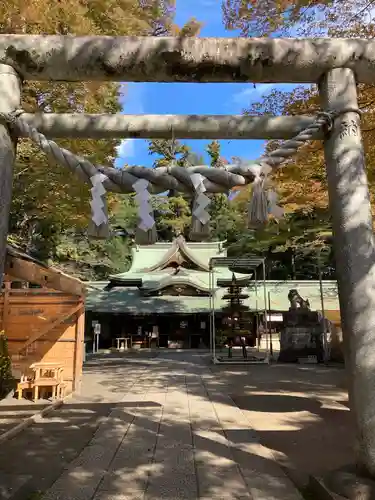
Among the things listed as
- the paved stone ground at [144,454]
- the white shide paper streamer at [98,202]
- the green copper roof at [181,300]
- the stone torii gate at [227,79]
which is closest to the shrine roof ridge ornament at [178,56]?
the stone torii gate at [227,79]

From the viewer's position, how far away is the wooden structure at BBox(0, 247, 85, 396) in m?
9.46

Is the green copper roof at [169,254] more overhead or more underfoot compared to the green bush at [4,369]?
more overhead

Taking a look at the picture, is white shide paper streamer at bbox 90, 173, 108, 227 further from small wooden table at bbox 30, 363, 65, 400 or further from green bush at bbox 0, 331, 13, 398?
green bush at bbox 0, 331, 13, 398

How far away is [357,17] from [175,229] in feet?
101

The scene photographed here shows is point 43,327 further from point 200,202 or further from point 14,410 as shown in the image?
point 200,202

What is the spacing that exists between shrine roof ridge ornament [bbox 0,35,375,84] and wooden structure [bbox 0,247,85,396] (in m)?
6.18

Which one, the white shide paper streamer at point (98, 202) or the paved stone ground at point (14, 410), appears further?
the paved stone ground at point (14, 410)

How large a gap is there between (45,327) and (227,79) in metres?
7.49

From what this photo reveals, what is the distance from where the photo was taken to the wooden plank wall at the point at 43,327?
9570mm

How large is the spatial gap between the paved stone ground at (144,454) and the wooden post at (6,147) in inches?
89.6

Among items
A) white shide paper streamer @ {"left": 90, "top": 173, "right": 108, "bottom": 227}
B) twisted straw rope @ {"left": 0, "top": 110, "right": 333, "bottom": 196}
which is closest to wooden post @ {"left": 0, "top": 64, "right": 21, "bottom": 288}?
twisted straw rope @ {"left": 0, "top": 110, "right": 333, "bottom": 196}

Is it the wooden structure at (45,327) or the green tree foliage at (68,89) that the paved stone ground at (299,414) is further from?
the green tree foliage at (68,89)

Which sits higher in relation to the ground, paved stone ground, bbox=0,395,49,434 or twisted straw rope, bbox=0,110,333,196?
twisted straw rope, bbox=0,110,333,196

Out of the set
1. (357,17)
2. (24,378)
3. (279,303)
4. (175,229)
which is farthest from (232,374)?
(175,229)
